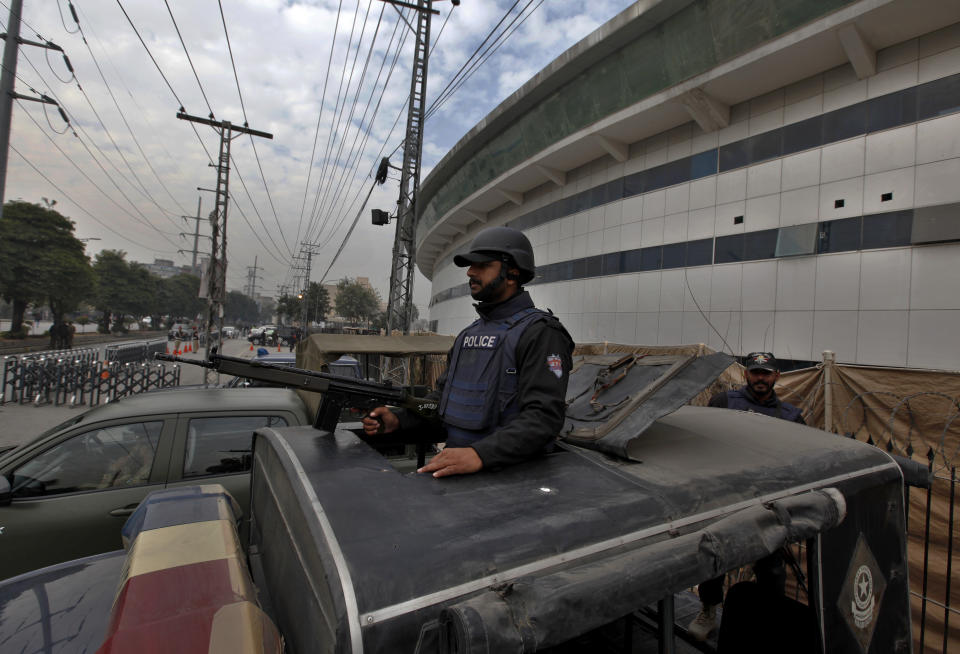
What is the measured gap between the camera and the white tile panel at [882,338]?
8.92 meters

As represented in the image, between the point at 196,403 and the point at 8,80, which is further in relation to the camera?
the point at 8,80

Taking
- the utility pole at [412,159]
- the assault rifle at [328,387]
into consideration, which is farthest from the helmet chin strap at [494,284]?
the utility pole at [412,159]

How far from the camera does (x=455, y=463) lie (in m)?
1.40

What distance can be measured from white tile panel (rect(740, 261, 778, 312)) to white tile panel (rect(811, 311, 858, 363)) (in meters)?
1.06

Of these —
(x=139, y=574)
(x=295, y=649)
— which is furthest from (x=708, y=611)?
(x=139, y=574)

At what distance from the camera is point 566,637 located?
2.89 ft

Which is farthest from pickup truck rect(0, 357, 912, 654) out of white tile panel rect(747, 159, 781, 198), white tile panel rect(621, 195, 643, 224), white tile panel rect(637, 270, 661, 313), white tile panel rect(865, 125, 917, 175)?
white tile panel rect(621, 195, 643, 224)

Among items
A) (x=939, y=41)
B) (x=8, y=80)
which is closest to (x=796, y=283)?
(x=939, y=41)

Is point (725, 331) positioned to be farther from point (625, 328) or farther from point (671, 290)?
point (625, 328)

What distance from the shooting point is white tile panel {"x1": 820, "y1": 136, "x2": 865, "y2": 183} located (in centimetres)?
962

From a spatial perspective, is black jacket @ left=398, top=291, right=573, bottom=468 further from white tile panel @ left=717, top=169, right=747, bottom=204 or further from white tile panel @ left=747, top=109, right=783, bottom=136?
white tile panel @ left=747, top=109, right=783, bottom=136

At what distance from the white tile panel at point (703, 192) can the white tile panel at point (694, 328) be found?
3.14 m

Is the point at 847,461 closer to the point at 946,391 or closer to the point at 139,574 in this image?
the point at 139,574

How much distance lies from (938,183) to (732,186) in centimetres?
411
